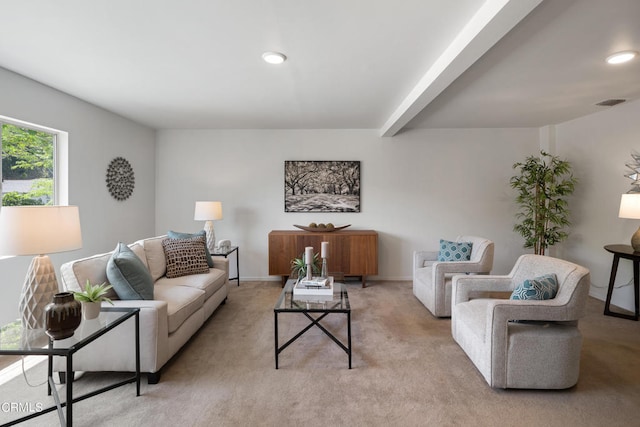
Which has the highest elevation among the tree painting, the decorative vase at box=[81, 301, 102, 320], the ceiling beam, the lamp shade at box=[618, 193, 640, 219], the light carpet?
the ceiling beam

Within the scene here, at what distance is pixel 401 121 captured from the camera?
4004mm

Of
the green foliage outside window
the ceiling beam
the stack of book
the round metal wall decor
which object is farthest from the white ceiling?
the stack of book

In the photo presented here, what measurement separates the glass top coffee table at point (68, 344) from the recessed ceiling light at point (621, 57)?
4.01 meters

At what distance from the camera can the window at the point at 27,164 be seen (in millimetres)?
2906

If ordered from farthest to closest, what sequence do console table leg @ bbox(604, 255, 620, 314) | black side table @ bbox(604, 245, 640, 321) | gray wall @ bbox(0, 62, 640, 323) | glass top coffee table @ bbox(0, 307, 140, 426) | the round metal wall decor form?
gray wall @ bbox(0, 62, 640, 323), the round metal wall decor, console table leg @ bbox(604, 255, 620, 314), black side table @ bbox(604, 245, 640, 321), glass top coffee table @ bbox(0, 307, 140, 426)

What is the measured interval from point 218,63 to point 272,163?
2446 millimetres

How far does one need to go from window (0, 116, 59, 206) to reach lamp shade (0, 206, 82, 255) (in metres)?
1.63

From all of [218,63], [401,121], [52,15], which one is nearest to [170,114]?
[218,63]

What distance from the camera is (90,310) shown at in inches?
74.9

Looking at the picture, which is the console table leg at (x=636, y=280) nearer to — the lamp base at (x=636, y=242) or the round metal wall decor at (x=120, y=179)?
the lamp base at (x=636, y=242)

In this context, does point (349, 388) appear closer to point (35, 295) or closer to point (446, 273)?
point (446, 273)

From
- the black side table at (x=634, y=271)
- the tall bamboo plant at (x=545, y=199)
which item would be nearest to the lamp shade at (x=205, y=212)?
the tall bamboo plant at (x=545, y=199)

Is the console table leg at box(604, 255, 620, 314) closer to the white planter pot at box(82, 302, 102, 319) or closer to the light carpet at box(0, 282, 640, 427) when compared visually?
the light carpet at box(0, 282, 640, 427)

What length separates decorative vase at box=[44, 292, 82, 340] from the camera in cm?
162
